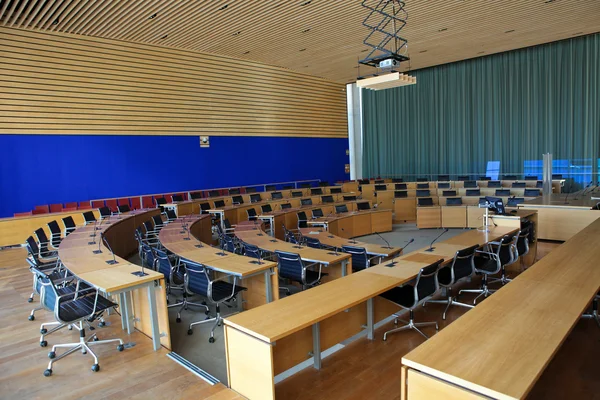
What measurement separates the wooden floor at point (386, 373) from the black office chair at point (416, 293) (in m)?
0.12

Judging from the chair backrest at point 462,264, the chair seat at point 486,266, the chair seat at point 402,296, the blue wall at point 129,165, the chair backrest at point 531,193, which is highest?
the blue wall at point 129,165

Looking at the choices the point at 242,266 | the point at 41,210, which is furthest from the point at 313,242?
the point at 41,210

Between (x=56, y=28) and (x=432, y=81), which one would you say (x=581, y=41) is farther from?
(x=56, y=28)

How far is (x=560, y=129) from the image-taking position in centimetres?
1472

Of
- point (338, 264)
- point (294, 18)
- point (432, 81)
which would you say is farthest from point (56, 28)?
point (432, 81)

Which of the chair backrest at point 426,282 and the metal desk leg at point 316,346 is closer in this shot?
the metal desk leg at point 316,346

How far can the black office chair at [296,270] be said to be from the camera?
17.5ft

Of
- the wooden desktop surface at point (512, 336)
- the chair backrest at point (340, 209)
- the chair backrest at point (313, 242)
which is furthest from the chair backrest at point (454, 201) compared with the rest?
the wooden desktop surface at point (512, 336)

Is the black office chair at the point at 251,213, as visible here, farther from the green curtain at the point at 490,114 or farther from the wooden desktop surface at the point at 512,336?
the green curtain at the point at 490,114

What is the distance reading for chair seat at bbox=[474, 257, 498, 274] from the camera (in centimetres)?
535

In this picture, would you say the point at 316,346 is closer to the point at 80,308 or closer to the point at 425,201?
the point at 80,308

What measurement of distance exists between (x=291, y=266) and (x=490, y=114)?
13.9 m

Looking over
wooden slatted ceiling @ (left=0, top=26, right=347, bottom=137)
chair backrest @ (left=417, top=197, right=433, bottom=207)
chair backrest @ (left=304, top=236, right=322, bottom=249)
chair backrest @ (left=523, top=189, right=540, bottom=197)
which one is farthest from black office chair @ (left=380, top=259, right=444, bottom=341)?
wooden slatted ceiling @ (left=0, top=26, right=347, bottom=137)

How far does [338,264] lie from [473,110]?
44.9 feet
